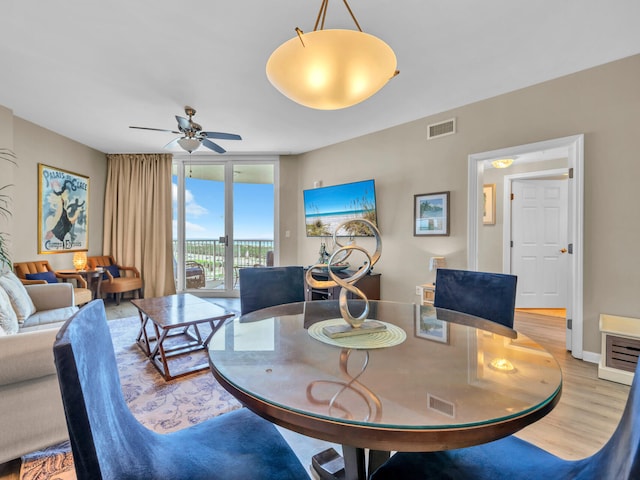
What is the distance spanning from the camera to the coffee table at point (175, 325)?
248 cm

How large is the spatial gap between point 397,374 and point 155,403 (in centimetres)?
194

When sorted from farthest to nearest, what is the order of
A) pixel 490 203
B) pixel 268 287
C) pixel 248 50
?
pixel 490 203
pixel 248 50
pixel 268 287

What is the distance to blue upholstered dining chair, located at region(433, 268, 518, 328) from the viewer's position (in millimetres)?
1730

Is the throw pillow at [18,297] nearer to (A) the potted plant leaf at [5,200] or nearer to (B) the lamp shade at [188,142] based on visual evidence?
(A) the potted plant leaf at [5,200]

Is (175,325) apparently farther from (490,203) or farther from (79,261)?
(490,203)

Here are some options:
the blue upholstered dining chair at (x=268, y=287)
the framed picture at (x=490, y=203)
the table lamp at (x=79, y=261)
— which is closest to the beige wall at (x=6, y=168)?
the table lamp at (x=79, y=261)

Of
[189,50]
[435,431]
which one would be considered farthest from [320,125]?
[435,431]

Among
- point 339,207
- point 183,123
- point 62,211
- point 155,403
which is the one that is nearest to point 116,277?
point 62,211

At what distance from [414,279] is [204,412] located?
2.82m

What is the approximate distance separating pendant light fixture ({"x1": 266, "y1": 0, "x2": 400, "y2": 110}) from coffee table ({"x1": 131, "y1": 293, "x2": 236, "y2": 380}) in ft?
6.54

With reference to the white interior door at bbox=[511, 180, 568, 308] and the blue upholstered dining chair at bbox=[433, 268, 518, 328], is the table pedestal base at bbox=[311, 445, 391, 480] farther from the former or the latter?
the white interior door at bbox=[511, 180, 568, 308]

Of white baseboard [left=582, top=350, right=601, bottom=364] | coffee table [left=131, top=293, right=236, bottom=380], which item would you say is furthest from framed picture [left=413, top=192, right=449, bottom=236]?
coffee table [left=131, top=293, right=236, bottom=380]

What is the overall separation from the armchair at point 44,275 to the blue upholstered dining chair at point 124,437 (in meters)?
3.79

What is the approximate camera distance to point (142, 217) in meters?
5.32
